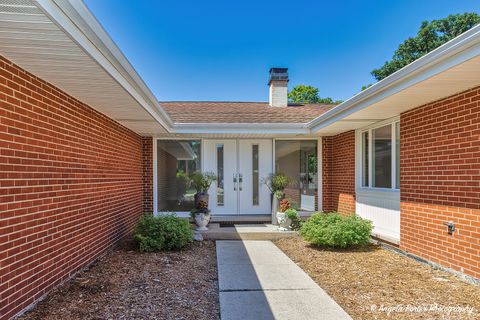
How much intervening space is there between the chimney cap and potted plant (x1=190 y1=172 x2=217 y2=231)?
13.7ft

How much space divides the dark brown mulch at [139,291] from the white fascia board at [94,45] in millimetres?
2481

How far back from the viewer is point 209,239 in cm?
769

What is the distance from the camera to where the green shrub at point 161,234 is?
20.6 ft

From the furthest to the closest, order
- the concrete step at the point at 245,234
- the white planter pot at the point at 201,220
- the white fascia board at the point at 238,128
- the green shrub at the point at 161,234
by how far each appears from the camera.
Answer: the white fascia board at the point at 238,128 → the white planter pot at the point at 201,220 → the concrete step at the point at 245,234 → the green shrub at the point at 161,234

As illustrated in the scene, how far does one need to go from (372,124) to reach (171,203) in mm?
5535

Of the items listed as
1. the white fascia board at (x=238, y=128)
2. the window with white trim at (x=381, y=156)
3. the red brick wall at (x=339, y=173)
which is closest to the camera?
the window with white trim at (x=381, y=156)

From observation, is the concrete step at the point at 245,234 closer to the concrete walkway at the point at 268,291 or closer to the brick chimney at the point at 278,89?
the concrete walkway at the point at 268,291

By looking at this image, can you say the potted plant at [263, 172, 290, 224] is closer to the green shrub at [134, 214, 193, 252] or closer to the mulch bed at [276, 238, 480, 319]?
the mulch bed at [276, 238, 480, 319]

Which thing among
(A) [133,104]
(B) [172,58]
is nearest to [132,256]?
(A) [133,104]

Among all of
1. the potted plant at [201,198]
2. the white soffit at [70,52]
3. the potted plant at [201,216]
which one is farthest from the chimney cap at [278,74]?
the white soffit at [70,52]

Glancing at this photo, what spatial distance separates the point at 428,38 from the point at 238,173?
2465 centimetres

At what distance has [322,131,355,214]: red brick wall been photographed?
8.45 metres

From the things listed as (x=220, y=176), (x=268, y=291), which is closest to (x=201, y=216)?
(x=220, y=176)

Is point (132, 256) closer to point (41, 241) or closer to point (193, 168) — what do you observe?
point (41, 241)
